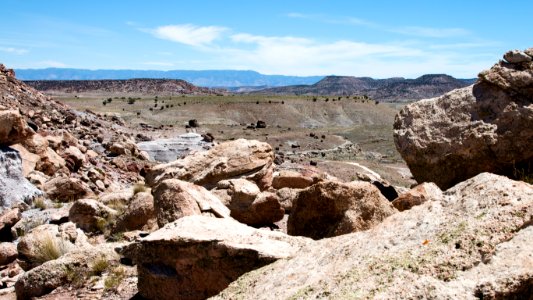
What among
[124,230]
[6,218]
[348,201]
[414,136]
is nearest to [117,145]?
[6,218]

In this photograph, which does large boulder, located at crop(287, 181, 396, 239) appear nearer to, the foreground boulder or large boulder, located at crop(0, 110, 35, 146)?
the foreground boulder

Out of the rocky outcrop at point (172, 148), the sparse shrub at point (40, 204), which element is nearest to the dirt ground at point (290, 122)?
the rocky outcrop at point (172, 148)

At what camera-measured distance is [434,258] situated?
366 centimetres

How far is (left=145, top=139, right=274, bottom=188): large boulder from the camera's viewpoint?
44.0ft

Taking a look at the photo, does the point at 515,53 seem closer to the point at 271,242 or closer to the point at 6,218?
the point at 271,242

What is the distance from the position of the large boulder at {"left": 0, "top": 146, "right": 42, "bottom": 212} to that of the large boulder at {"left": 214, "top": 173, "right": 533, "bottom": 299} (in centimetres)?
1009

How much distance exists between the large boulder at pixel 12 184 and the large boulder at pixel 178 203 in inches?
245

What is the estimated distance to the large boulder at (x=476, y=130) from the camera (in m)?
9.75

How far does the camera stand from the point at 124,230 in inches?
406

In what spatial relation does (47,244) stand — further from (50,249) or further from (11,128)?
(11,128)

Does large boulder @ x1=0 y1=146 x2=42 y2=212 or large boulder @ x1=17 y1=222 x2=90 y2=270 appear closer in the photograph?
large boulder @ x1=17 y1=222 x2=90 y2=270

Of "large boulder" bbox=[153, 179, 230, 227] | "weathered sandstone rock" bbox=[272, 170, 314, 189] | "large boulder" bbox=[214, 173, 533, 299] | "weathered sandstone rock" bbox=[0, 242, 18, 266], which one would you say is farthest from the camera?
"weathered sandstone rock" bbox=[272, 170, 314, 189]

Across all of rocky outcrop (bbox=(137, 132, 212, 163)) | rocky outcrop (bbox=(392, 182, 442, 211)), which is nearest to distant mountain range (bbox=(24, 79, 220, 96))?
rocky outcrop (bbox=(137, 132, 212, 163))

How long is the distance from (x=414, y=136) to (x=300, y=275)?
22.3 ft
